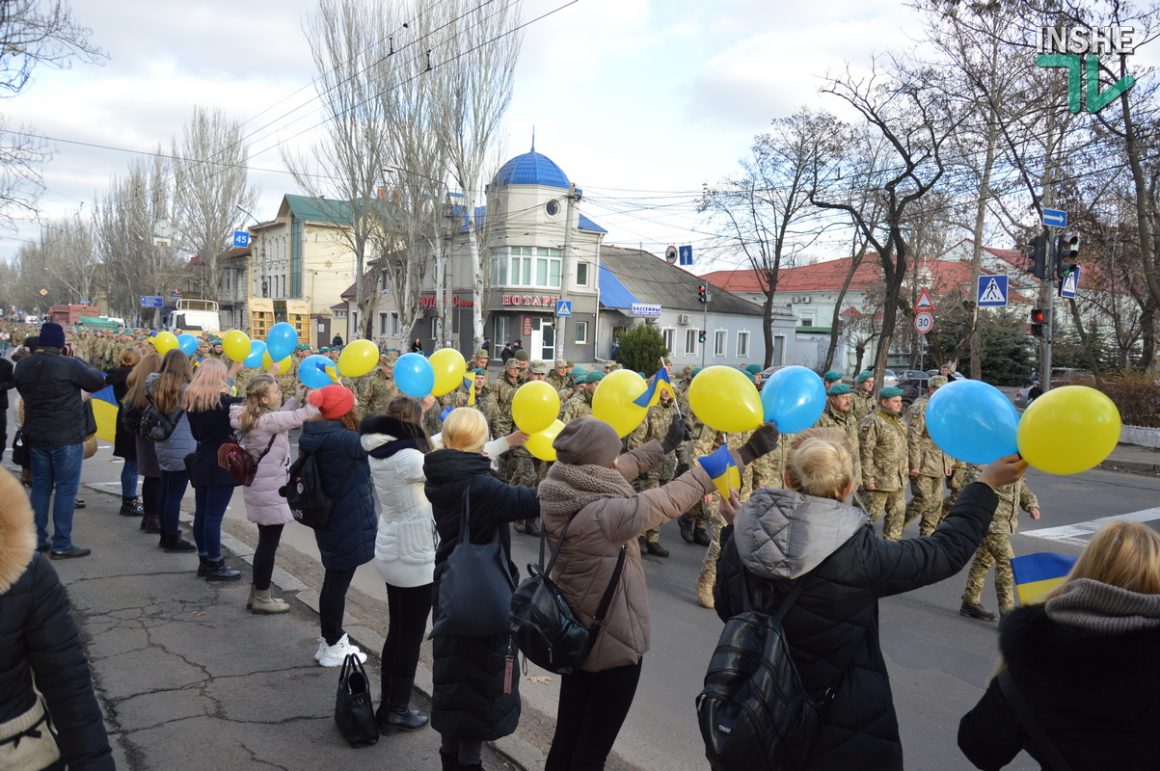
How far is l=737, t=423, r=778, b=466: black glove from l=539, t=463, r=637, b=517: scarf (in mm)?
437

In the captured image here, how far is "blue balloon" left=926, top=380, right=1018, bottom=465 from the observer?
2.86m

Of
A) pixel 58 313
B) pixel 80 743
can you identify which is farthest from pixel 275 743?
pixel 58 313

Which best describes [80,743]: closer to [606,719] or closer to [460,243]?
[606,719]

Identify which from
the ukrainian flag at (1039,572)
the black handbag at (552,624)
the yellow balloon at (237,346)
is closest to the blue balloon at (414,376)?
the black handbag at (552,624)

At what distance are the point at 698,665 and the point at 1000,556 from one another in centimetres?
275

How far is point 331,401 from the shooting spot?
15.1 ft

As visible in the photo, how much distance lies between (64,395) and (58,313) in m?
55.9

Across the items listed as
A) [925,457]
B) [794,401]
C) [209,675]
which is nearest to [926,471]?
[925,457]

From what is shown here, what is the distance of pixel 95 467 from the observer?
12539 mm

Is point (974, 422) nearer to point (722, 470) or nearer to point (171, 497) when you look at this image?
point (722, 470)

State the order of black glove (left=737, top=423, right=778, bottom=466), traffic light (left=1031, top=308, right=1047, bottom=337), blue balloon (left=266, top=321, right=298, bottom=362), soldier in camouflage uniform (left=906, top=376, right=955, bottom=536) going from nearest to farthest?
black glove (left=737, top=423, right=778, bottom=466) < soldier in camouflage uniform (left=906, top=376, right=955, bottom=536) < blue balloon (left=266, top=321, right=298, bottom=362) < traffic light (left=1031, top=308, right=1047, bottom=337)

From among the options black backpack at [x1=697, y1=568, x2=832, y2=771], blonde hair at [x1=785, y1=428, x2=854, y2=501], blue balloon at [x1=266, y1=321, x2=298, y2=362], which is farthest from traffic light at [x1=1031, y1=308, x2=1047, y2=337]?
black backpack at [x1=697, y1=568, x2=832, y2=771]

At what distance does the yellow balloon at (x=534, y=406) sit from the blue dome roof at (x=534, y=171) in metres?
36.1

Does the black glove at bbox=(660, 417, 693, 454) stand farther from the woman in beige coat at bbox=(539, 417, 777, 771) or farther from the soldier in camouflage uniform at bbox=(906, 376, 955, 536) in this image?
the soldier in camouflage uniform at bbox=(906, 376, 955, 536)
